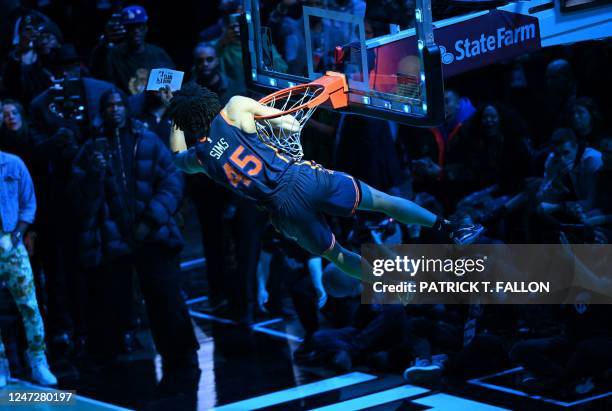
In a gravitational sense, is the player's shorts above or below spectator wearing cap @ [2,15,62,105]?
below

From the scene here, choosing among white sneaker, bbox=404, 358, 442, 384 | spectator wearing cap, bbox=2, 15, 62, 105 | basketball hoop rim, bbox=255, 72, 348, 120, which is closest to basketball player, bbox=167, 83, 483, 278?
basketball hoop rim, bbox=255, 72, 348, 120

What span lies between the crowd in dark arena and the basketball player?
1.32 m

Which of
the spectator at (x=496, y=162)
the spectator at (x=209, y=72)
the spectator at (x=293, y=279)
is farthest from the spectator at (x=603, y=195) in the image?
the spectator at (x=209, y=72)

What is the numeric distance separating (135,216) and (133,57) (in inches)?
95.2

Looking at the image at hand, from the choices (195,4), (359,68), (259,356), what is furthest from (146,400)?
(195,4)

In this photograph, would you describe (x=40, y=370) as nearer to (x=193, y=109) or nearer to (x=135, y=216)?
(x=135, y=216)

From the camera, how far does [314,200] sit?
802 centimetres

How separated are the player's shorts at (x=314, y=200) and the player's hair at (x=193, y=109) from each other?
722 millimetres

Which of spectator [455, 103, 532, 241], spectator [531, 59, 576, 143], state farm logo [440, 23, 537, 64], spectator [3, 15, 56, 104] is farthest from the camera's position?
spectator [3, 15, 56, 104]

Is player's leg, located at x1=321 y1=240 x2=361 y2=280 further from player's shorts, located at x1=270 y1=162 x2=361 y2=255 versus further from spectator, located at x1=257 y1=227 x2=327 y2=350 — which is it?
spectator, located at x1=257 y1=227 x2=327 y2=350

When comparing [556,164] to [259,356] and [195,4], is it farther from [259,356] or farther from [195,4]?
[195,4]

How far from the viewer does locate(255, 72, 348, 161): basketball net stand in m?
7.98

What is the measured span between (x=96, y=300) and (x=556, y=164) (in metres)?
4.59

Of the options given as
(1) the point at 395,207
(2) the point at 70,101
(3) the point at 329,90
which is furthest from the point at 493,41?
(2) the point at 70,101
